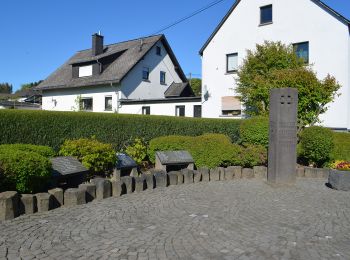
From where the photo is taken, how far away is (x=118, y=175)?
9500 mm

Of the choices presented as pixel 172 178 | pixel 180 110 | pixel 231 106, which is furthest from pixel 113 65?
pixel 172 178

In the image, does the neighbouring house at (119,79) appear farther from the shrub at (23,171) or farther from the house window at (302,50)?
the shrub at (23,171)

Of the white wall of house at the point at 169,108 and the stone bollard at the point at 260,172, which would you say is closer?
the stone bollard at the point at 260,172

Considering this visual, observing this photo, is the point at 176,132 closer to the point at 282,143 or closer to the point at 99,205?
the point at 282,143

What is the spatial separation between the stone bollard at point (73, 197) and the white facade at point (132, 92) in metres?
18.5

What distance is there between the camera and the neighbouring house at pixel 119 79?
28.8m

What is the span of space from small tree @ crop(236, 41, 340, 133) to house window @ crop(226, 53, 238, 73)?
1805mm

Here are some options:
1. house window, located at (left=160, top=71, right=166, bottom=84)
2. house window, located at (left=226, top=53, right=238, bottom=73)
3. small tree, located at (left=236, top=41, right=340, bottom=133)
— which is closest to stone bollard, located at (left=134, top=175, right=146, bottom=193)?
small tree, located at (left=236, top=41, right=340, bottom=133)

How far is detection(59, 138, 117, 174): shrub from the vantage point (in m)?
9.12

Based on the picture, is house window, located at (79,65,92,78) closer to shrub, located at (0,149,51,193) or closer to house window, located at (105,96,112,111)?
house window, located at (105,96,112,111)

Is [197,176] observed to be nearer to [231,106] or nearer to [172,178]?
[172,178]

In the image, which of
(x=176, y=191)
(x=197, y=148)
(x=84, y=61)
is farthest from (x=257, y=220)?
(x=84, y=61)

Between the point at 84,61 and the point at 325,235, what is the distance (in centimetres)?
2934

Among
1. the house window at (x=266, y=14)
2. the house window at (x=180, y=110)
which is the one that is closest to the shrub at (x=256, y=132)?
the house window at (x=266, y=14)
